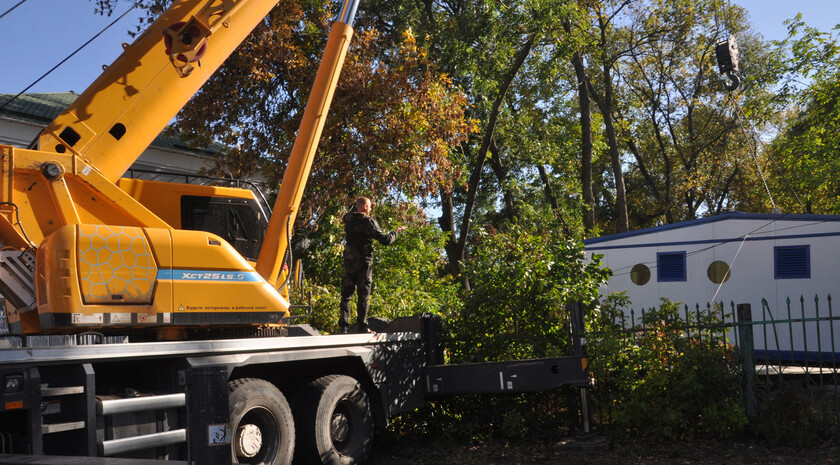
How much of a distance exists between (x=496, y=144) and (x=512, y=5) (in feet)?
24.6

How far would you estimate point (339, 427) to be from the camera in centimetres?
767

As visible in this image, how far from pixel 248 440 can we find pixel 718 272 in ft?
48.1

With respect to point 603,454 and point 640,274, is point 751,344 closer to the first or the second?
point 603,454

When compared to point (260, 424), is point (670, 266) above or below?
above

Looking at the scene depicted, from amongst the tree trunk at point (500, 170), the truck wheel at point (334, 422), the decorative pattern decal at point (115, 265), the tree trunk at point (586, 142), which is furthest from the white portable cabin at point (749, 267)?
the decorative pattern decal at point (115, 265)

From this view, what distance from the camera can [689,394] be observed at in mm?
8477

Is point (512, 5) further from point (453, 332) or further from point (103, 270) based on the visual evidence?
point (103, 270)

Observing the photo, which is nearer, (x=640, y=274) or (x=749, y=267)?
(x=749, y=267)

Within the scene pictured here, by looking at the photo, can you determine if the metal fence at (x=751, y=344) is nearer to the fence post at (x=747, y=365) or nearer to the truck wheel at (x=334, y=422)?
the fence post at (x=747, y=365)

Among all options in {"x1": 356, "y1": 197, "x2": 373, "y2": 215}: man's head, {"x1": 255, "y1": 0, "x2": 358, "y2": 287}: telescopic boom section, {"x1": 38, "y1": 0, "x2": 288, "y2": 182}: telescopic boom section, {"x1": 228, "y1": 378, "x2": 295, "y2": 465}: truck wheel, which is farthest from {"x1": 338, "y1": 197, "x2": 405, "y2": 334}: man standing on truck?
{"x1": 38, "y1": 0, "x2": 288, "y2": 182}: telescopic boom section

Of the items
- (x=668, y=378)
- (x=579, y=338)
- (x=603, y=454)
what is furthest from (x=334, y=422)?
(x=668, y=378)

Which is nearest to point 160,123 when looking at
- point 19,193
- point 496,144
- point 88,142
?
point 88,142

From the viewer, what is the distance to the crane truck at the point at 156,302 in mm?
5414

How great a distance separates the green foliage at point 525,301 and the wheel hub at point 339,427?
9.04 ft
